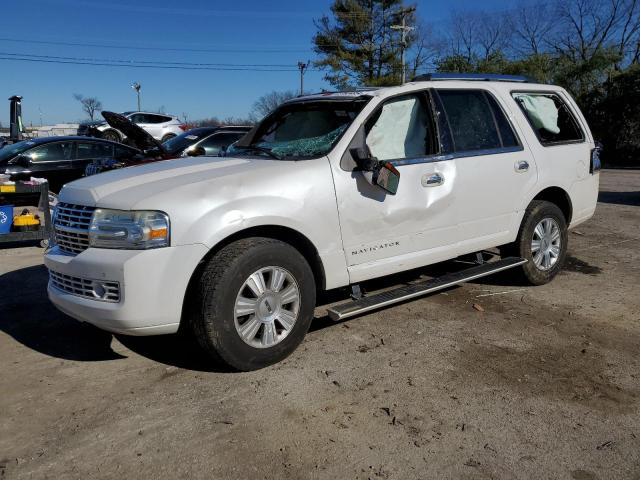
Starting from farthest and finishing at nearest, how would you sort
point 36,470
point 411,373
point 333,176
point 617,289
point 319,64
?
point 319,64
point 617,289
point 333,176
point 411,373
point 36,470

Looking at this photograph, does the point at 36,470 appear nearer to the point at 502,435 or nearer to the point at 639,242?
the point at 502,435

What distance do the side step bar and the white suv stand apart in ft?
0.06

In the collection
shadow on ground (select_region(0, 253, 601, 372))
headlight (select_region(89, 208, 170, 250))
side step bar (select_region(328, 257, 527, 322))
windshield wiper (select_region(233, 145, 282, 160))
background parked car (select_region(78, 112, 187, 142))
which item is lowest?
shadow on ground (select_region(0, 253, 601, 372))

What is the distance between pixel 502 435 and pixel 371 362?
1.10 meters

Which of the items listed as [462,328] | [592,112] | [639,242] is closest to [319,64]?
[592,112]

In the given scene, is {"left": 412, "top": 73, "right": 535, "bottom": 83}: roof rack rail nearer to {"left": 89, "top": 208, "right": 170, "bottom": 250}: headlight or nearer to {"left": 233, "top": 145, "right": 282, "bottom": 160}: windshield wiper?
{"left": 233, "top": 145, "right": 282, "bottom": 160}: windshield wiper

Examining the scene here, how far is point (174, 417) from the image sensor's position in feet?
10.2

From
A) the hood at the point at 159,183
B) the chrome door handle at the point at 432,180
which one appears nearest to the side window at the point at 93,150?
the hood at the point at 159,183

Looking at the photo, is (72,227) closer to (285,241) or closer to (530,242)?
(285,241)

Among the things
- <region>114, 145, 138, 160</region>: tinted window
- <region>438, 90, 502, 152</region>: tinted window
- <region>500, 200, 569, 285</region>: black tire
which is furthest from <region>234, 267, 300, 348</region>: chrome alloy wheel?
<region>114, 145, 138, 160</region>: tinted window

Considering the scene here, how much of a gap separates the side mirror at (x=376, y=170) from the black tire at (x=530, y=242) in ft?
5.94

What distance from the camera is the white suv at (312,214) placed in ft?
10.9

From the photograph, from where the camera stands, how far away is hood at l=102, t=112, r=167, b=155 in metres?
6.94

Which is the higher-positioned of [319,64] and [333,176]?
[319,64]
